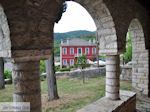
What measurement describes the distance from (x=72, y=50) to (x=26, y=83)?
76.7ft

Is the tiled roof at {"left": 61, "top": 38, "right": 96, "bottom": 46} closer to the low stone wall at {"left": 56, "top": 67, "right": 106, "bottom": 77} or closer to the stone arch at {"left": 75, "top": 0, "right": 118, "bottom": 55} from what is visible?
the low stone wall at {"left": 56, "top": 67, "right": 106, "bottom": 77}

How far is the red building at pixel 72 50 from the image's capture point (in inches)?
1005

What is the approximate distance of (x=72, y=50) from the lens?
84.2ft

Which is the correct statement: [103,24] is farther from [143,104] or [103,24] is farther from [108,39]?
[143,104]

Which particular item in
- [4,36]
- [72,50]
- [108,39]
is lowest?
[4,36]

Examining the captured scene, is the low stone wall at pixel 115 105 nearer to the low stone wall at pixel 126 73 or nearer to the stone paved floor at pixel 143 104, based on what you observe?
the stone paved floor at pixel 143 104

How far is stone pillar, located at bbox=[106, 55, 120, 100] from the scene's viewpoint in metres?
4.47

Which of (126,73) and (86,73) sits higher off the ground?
(126,73)

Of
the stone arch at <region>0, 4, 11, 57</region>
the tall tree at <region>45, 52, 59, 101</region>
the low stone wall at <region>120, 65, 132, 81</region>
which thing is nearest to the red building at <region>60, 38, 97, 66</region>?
the low stone wall at <region>120, 65, 132, 81</region>

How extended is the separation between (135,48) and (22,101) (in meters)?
5.23

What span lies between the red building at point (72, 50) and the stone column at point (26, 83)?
22703 millimetres

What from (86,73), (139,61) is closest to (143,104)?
(139,61)

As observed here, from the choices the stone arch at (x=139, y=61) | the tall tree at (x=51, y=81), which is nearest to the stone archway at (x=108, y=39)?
the stone arch at (x=139, y=61)

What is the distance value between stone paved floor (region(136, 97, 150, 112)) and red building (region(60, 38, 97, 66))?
61.9 feet
